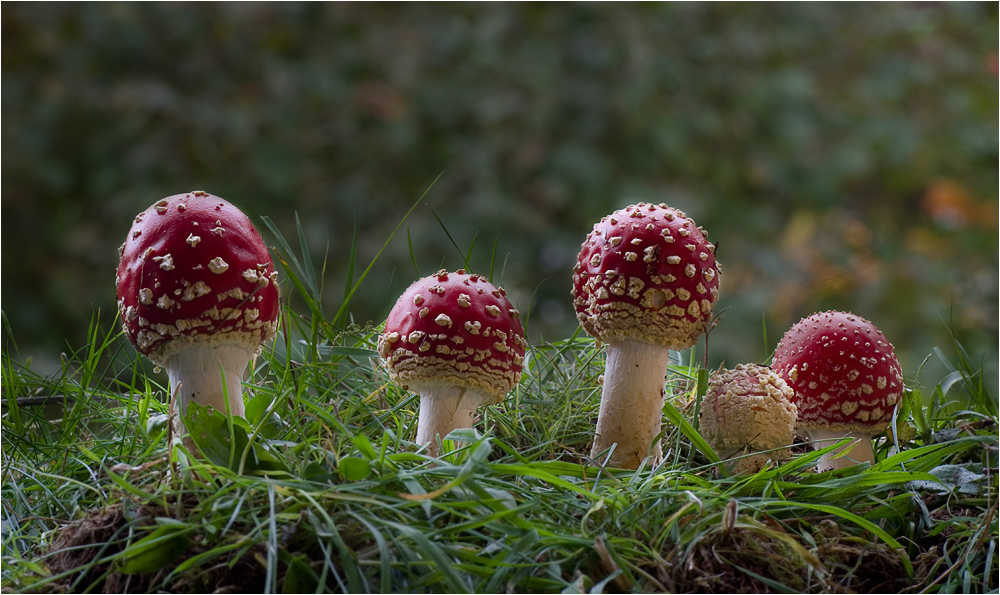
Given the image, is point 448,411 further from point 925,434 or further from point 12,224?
point 12,224

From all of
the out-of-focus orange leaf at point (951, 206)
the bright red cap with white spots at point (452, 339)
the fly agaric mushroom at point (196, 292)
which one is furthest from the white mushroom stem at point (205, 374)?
the out-of-focus orange leaf at point (951, 206)

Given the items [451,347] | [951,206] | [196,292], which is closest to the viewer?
[196,292]

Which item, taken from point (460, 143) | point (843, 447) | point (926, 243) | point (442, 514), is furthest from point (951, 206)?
point (442, 514)

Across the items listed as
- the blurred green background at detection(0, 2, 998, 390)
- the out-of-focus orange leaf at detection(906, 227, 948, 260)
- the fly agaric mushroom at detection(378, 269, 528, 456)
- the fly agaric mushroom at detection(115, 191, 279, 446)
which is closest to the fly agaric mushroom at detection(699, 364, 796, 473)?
the fly agaric mushroom at detection(378, 269, 528, 456)

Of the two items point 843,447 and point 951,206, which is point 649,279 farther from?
point 951,206

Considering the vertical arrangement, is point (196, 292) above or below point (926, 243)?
below

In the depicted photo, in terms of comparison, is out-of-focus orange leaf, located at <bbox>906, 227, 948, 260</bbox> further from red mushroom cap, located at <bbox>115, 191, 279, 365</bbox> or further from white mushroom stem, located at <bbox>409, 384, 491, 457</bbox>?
red mushroom cap, located at <bbox>115, 191, 279, 365</bbox>

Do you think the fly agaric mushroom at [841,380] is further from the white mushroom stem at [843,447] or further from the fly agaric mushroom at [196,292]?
the fly agaric mushroom at [196,292]
